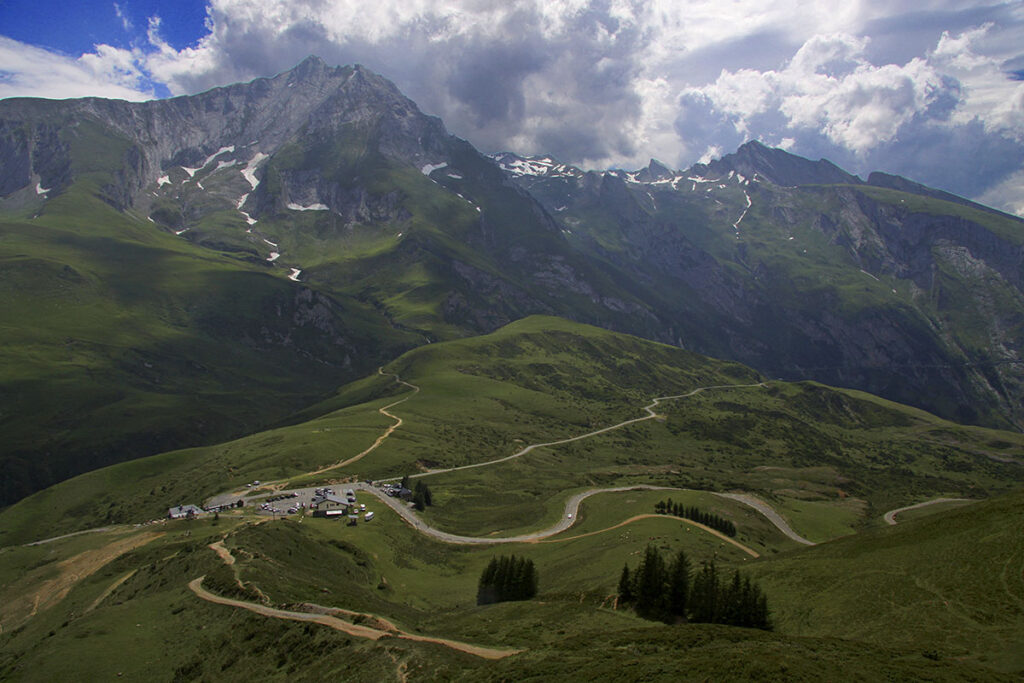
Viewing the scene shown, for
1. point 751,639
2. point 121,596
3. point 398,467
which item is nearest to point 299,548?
point 121,596

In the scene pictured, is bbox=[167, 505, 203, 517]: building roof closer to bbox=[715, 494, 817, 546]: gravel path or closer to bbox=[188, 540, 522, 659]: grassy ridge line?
bbox=[188, 540, 522, 659]: grassy ridge line

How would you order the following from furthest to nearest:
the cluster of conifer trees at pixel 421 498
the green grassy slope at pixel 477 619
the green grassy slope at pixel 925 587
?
the cluster of conifer trees at pixel 421 498 < the green grassy slope at pixel 925 587 < the green grassy slope at pixel 477 619

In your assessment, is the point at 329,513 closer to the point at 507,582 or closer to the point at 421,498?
the point at 421,498

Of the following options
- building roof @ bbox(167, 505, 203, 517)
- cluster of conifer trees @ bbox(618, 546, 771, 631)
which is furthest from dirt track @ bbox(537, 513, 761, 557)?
building roof @ bbox(167, 505, 203, 517)

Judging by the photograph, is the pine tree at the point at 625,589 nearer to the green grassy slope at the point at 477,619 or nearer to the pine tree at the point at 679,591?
the green grassy slope at the point at 477,619

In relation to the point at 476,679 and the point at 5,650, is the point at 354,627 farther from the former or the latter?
the point at 5,650

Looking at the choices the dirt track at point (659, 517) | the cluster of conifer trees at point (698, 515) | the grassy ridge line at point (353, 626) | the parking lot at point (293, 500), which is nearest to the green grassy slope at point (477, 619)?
the grassy ridge line at point (353, 626)
